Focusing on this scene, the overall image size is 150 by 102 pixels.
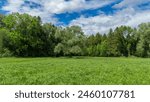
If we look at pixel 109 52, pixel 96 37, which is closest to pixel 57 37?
pixel 109 52

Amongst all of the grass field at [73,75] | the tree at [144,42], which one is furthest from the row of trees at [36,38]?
the grass field at [73,75]

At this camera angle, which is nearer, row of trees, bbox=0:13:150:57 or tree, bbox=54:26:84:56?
row of trees, bbox=0:13:150:57

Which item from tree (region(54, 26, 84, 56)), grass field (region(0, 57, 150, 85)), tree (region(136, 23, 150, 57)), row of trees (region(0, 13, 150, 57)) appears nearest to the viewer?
grass field (region(0, 57, 150, 85))

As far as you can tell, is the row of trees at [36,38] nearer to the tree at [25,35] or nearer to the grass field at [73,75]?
A: the tree at [25,35]

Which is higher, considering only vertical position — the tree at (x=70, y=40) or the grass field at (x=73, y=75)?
the tree at (x=70, y=40)

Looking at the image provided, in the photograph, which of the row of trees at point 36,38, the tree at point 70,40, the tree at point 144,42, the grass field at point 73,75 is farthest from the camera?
the tree at point 144,42

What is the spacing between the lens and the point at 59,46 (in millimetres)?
74812

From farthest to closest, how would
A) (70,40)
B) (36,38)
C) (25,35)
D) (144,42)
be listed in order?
(144,42) < (70,40) < (25,35) < (36,38)

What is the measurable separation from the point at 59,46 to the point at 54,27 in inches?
198

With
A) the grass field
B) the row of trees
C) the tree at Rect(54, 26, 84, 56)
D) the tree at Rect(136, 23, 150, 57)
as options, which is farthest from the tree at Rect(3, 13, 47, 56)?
the grass field

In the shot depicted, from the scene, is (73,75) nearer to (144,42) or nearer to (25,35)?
(25,35)

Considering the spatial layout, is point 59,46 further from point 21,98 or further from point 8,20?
point 21,98

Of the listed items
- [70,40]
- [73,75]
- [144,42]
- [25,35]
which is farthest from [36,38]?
[73,75]

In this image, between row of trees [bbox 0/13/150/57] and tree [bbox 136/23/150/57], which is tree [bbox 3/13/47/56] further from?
tree [bbox 136/23/150/57]
